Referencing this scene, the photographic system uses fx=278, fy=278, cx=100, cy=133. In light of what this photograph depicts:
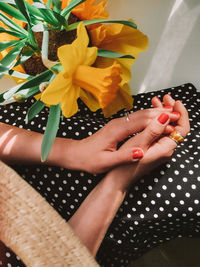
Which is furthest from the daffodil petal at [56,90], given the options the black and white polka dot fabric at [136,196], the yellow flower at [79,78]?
the black and white polka dot fabric at [136,196]

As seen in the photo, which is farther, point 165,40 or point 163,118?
point 165,40

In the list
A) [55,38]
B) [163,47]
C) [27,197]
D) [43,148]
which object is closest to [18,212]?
[27,197]

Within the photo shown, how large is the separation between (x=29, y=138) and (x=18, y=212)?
287mm

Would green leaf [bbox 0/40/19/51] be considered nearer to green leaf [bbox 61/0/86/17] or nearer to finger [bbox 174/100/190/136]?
green leaf [bbox 61/0/86/17]

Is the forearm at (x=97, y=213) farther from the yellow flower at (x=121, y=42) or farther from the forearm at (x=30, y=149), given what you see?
the yellow flower at (x=121, y=42)

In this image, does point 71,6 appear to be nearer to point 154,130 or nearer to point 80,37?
point 80,37

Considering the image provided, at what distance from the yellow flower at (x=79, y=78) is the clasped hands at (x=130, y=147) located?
14 cm

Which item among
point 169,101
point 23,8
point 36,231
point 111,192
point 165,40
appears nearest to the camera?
point 36,231

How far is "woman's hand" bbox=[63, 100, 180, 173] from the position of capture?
716 millimetres

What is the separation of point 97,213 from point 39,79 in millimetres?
365

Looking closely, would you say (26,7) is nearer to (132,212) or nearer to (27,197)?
(27,197)

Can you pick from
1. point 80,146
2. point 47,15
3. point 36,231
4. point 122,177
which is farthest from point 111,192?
point 47,15

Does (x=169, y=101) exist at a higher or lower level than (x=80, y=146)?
higher

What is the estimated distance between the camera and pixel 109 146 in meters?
0.74
